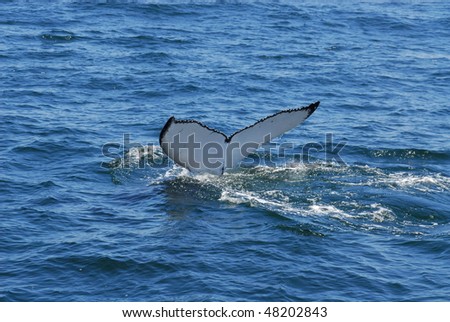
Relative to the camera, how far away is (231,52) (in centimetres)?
3419

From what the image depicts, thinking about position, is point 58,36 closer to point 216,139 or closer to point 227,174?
point 227,174

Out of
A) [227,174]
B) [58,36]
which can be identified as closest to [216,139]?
[227,174]

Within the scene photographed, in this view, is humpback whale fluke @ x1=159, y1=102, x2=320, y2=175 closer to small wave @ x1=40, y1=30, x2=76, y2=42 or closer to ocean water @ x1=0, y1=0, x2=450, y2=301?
ocean water @ x1=0, y1=0, x2=450, y2=301

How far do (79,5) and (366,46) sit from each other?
557 inches

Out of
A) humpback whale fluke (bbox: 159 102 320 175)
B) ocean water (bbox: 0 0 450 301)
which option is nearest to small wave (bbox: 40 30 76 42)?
ocean water (bbox: 0 0 450 301)

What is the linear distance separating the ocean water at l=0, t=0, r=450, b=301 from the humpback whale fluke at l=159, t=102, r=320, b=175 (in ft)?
2.59

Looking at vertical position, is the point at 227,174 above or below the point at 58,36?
below

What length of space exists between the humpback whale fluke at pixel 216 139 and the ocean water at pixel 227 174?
79 centimetres

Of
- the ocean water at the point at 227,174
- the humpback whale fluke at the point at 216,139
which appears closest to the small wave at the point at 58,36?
the ocean water at the point at 227,174

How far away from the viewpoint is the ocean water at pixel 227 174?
15188 mm

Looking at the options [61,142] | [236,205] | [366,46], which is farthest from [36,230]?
[366,46]

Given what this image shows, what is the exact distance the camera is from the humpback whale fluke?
56.0 ft

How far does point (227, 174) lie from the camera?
19.8m

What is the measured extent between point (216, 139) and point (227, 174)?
2255mm
